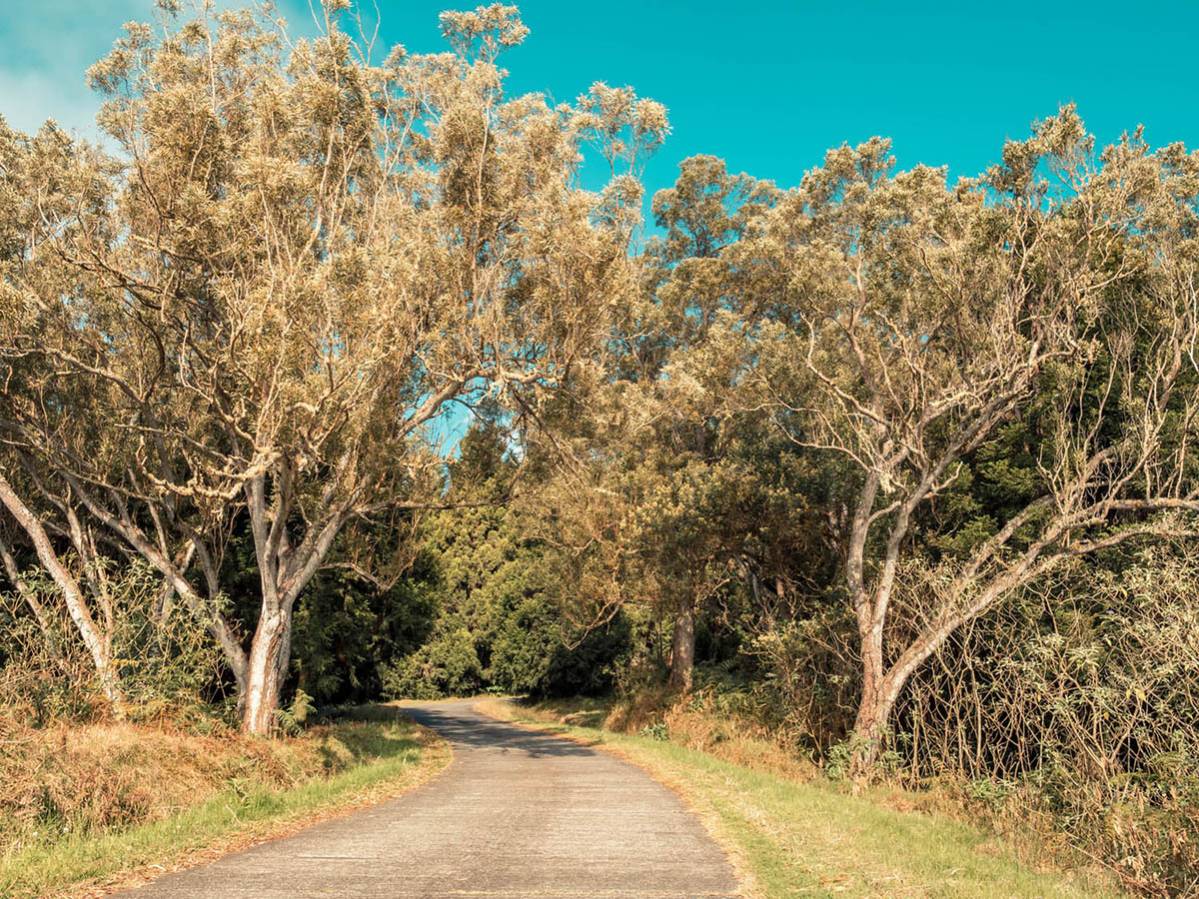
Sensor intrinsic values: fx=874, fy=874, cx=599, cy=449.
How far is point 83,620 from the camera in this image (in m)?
14.8

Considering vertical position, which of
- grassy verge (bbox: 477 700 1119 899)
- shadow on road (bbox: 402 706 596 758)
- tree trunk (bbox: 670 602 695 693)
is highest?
tree trunk (bbox: 670 602 695 693)

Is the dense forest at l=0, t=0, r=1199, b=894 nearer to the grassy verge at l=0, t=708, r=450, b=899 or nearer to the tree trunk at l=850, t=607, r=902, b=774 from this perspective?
the tree trunk at l=850, t=607, r=902, b=774

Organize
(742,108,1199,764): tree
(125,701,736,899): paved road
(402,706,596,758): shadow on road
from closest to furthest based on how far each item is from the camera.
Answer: (125,701,736,899): paved road → (742,108,1199,764): tree → (402,706,596,758): shadow on road

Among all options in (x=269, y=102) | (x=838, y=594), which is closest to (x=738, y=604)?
(x=838, y=594)

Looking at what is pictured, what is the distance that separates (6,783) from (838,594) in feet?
52.9

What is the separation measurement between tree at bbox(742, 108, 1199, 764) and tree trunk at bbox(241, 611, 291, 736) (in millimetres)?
10157

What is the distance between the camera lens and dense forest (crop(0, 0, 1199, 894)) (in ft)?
44.0

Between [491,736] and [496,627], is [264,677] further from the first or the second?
[496,627]

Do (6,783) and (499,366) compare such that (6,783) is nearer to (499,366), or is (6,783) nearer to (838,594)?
(499,366)

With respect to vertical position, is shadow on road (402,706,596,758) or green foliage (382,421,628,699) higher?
green foliage (382,421,628,699)

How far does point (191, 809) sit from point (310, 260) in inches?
349

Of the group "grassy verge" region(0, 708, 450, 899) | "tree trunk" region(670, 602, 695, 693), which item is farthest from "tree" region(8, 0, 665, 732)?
"tree trunk" region(670, 602, 695, 693)

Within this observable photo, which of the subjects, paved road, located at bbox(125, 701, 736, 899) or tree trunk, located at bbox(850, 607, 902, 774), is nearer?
paved road, located at bbox(125, 701, 736, 899)

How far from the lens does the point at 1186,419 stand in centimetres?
1445
